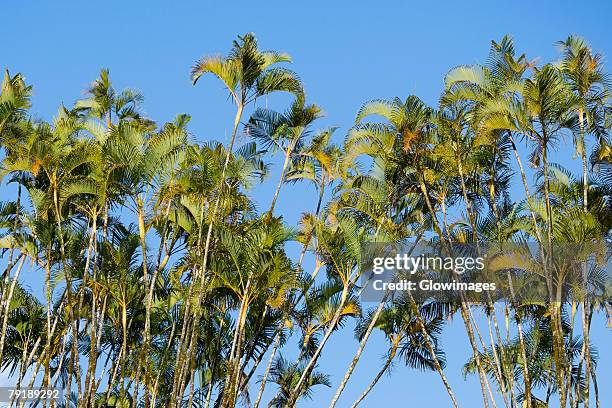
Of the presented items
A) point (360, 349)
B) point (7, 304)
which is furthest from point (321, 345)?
point (7, 304)

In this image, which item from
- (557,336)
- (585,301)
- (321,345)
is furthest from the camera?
(321,345)

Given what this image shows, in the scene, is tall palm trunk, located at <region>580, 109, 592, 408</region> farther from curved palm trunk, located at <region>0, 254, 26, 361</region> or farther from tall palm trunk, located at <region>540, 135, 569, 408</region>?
curved palm trunk, located at <region>0, 254, 26, 361</region>

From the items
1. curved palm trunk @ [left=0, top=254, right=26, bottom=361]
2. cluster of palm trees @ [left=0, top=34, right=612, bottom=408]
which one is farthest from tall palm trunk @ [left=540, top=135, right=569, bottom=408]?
curved palm trunk @ [left=0, top=254, right=26, bottom=361]

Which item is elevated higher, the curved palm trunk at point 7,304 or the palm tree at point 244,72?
the palm tree at point 244,72

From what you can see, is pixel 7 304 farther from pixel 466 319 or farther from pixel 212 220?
pixel 466 319

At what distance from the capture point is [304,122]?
19.5 metres

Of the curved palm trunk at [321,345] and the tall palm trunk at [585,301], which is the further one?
the curved palm trunk at [321,345]

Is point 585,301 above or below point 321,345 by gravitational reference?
above

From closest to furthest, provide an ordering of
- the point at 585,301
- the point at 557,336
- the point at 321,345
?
the point at 557,336 → the point at 585,301 → the point at 321,345

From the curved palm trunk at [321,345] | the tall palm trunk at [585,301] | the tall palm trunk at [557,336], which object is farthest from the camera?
the curved palm trunk at [321,345]

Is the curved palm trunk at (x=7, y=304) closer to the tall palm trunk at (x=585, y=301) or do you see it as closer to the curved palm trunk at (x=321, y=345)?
the curved palm trunk at (x=321, y=345)

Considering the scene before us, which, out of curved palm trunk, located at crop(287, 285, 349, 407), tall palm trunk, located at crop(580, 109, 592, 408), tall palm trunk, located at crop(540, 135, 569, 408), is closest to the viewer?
tall palm trunk, located at crop(540, 135, 569, 408)

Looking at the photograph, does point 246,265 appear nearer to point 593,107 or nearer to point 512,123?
point 512,123

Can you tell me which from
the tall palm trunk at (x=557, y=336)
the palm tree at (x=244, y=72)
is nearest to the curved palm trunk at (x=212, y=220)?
the palm tree at (x=244, y=72)
